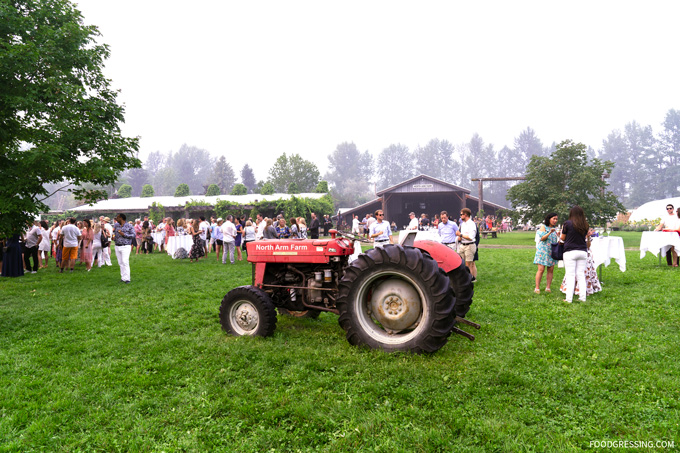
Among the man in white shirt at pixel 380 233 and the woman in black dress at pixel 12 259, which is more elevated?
the man in white shirt at pixel 380 233

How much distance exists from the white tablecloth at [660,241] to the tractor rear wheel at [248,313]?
10.7 meters

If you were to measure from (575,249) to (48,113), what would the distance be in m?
13.2

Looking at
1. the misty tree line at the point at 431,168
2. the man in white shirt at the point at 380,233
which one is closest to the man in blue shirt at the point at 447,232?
the man in white shirt at the point at 380,233

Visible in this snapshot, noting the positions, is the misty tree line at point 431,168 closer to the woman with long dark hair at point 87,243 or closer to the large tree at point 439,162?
the large tree at point 439,162

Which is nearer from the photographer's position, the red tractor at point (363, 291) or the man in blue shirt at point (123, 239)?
the red tractor at point (363, 291)

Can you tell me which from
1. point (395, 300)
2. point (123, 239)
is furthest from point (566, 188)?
point (123, 239)

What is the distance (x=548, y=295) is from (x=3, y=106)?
13752 millimetres

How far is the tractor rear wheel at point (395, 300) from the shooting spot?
160 inches

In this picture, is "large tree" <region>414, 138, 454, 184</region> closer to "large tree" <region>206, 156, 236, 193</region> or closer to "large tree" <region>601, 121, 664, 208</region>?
"large tree" <region>601, 121, 664, 208</region>

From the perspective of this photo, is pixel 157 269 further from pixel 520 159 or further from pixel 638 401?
pixel 520 159

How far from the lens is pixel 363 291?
439 centimetres

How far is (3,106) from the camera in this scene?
32.6 ft

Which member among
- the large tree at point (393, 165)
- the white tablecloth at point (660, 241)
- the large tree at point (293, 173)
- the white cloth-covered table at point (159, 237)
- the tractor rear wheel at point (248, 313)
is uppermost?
the large tree at point (393, 165)

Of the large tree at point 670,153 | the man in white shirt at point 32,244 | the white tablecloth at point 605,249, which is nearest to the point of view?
the white tablecloth at point 605,249
